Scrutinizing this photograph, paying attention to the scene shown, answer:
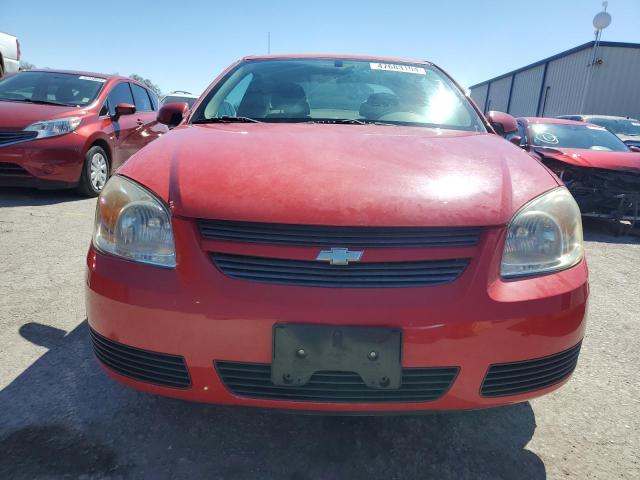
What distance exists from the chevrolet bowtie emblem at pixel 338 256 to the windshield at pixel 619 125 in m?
10.1

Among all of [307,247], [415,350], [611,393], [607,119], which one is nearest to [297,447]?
[415,350]

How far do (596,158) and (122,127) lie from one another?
18.9 feet

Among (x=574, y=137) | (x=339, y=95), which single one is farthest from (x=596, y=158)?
(x=339, y=95)

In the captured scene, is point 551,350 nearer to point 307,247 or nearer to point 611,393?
point 307,247

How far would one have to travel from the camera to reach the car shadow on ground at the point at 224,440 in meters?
1.49

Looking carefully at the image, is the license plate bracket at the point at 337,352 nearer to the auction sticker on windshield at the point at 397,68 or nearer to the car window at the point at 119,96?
the auction sticker on windshield at the point at 397,68

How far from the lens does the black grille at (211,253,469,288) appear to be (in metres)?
1.32

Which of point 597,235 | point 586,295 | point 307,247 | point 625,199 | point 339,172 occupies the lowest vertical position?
point 597,235

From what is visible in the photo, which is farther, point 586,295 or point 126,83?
point 126,83

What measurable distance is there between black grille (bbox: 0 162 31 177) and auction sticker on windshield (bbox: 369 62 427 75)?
4182mm

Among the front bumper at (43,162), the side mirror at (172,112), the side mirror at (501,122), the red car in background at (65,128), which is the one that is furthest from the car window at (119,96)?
the side mirror at (501,122)

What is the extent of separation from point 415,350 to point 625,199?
4.92 metres

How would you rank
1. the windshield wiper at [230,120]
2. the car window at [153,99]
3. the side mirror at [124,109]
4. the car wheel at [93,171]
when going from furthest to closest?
the car window at [153,99]
the side mirror at [124,109]
the car wheel at [93,171]
the windshield wiper at [230,120]

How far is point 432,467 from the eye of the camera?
1.54 metres
